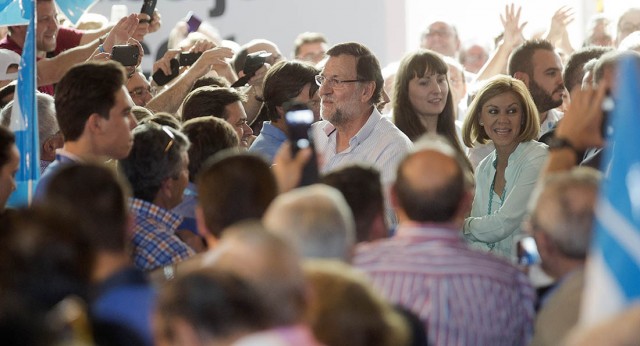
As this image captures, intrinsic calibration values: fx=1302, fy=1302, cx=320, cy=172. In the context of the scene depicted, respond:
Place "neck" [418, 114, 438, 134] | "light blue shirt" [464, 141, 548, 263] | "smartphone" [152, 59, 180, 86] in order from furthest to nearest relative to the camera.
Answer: "smartphone" [152, 59, 180, 86] < "neck" [418, 114, 438, 134] < "light blue shirt" [464, 141, 548, 263]

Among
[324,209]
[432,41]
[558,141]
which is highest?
[324,209]

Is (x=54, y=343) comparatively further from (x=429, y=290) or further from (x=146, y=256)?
(x=146, y=256)

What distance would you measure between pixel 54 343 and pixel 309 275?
2.83ft

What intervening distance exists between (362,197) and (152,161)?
111cm

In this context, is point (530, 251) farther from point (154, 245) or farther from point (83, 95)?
point (83, 95)

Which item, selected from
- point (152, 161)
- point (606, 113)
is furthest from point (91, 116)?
point (606, 113)

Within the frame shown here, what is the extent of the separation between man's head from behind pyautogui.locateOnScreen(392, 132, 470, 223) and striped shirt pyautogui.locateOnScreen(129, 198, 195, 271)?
3.13 feet

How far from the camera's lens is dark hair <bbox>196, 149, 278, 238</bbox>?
4.07 metres

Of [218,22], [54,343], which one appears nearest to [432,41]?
[218,22]

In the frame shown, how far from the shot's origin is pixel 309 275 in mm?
2959

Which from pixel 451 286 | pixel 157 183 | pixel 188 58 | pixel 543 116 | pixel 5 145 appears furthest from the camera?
pixel 188 58

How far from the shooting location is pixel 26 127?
229 inches

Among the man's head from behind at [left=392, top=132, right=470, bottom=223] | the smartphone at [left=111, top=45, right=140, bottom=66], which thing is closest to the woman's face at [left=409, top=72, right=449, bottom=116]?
the smartphone at [left=111, top=45, right=140, bottom=66]

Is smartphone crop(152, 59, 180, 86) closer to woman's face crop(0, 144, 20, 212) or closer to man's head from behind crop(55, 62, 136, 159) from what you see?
man's head from behind crop(55, 62, 136, 159)
